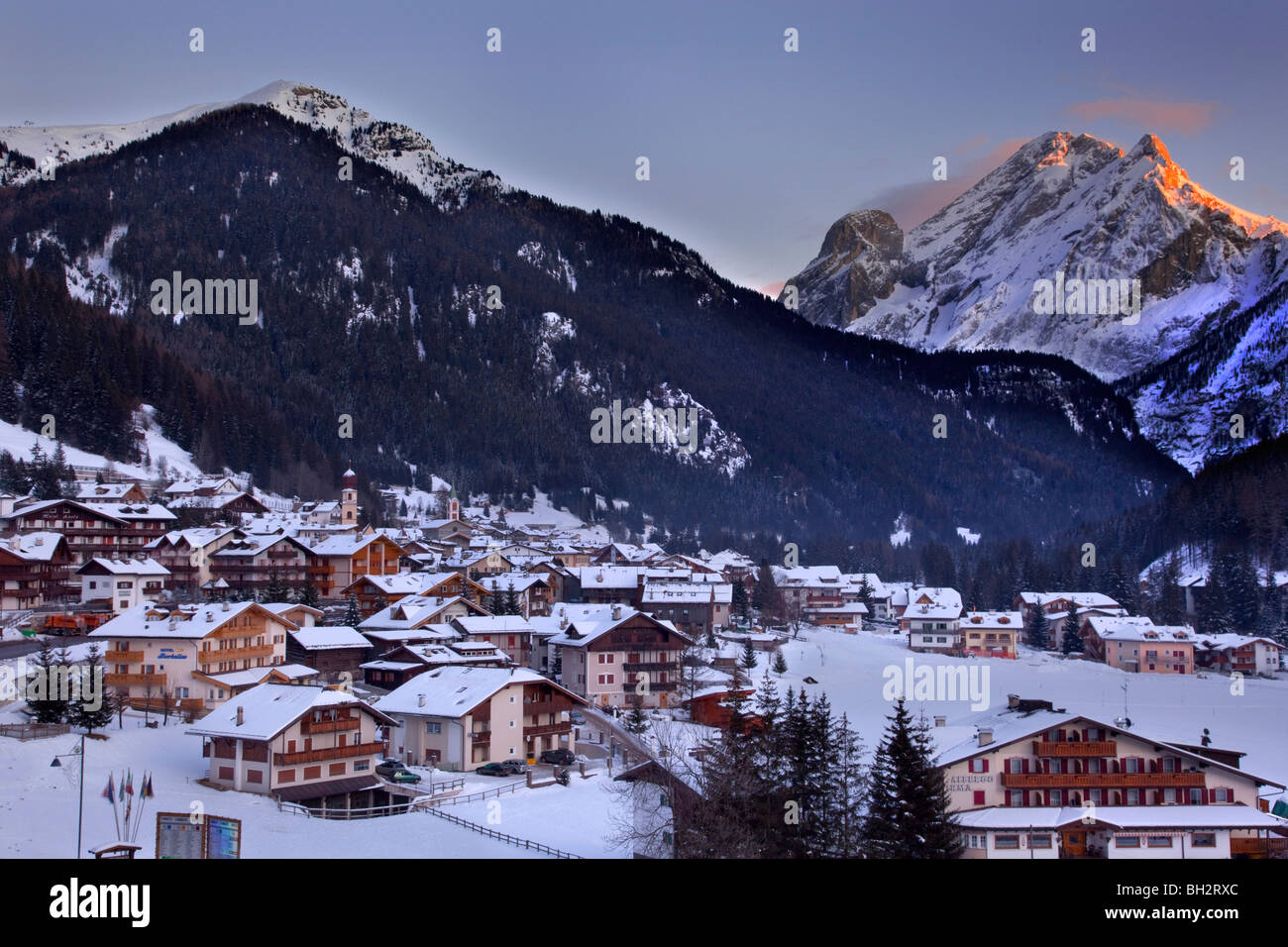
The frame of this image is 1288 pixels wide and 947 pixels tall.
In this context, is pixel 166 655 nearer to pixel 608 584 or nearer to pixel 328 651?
pixel 328 651

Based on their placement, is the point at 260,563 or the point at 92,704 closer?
the point at 92,704

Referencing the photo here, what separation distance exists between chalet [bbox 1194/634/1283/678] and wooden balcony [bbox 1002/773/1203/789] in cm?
4730

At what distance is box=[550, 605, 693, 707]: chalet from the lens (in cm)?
4738

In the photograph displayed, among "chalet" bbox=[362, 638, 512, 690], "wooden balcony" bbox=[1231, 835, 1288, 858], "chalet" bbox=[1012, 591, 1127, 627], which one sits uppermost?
"chalet" bbox=[1012, 591, 1127, 627]

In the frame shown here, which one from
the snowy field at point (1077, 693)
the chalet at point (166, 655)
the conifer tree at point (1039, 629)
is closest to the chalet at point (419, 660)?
the chalet at point (166, 655)

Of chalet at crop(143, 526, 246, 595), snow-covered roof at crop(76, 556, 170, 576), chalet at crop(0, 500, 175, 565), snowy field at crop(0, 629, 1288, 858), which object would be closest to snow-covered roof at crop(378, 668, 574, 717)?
snowy field at crop(0, 629, 1288, 858)

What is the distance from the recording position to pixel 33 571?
54500 mm

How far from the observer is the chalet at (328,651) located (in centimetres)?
4538

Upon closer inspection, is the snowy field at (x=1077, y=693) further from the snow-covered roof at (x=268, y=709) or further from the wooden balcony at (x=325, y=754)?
the snow-covered roof at (x=268, y=709)

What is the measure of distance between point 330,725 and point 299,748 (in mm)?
1132

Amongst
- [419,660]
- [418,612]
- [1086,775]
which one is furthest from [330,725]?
[418,612]

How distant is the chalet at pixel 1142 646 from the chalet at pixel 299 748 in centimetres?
5537

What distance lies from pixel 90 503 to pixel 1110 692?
62.2 metres

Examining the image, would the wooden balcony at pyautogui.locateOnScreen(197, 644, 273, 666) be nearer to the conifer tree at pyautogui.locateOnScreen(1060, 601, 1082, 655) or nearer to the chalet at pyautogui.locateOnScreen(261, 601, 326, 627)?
the chalet at pyautogui.locateOnScreen(261, 601, 326, 627)
